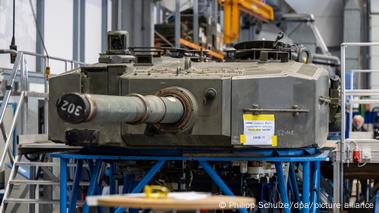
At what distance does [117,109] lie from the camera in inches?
271

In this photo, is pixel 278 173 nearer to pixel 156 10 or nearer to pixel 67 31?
pixel 67 31

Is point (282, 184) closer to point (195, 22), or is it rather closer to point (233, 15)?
point (195, 22)

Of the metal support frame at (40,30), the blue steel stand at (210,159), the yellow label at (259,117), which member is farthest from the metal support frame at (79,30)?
the yellow label at (259,117)

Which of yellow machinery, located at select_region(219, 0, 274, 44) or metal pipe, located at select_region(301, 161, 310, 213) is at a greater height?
yellow machinery, located at select_region(219, 0, 274, 44)

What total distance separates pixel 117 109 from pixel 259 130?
8.37 feet

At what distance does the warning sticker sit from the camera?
9094 mm

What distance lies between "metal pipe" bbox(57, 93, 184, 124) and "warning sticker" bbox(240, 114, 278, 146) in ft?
2.56

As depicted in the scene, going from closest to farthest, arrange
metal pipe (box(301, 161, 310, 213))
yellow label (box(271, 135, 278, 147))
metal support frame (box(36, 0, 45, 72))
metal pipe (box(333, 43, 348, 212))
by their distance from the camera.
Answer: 1. yellow label (box(271, 135, 278, 147))
2. metal pipe (box(301, 161, 310, 213))
3. metal pipe (box(333, 43, 348, 212))
4. metal support frame (box(36, 0, 45, 72))

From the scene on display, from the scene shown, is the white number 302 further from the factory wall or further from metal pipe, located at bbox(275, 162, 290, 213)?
the factory wall

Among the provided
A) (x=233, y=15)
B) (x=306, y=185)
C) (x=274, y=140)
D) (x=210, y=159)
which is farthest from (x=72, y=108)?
(x=233, y=15)

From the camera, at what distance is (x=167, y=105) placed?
27.1ft

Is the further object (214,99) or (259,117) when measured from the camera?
(259,117)

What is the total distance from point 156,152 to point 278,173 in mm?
1286

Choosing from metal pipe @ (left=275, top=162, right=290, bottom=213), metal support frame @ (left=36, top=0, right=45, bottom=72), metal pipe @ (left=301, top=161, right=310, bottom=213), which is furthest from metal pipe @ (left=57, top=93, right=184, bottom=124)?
metal support frame @ (left=36, top=0, right=45, bottom=72)
